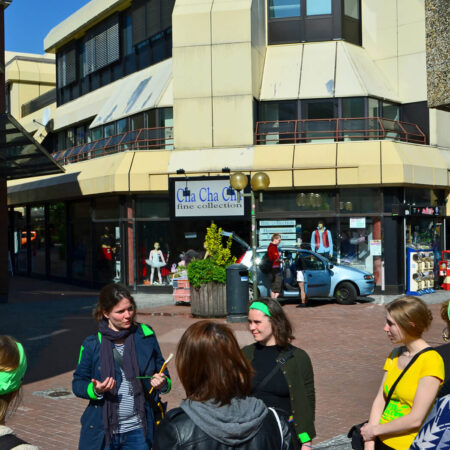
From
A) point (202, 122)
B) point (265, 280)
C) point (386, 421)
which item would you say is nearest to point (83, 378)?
point (386, 421)

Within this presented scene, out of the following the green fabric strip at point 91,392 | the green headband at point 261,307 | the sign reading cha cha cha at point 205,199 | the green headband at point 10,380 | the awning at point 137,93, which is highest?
the awning at point 137,93

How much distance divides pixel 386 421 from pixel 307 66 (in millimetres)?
19975

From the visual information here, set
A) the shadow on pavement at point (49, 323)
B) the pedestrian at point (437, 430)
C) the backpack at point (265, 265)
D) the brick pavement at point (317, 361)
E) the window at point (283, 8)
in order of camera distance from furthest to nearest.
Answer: the window at point (283, 8) → the backpack at point (265, 265) → the shadow on pavement at point (49, 323) → the brick pavement at point (317, 361) → the pedestrian at point (437, 430)

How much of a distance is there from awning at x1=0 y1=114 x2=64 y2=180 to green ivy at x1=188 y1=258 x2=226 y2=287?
5291 millimetres

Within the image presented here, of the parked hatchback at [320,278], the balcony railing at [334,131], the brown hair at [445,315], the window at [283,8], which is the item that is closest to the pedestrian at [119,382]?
the brown hair at [445,315]

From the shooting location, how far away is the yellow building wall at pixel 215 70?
853 inches

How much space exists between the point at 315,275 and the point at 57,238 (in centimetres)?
1411

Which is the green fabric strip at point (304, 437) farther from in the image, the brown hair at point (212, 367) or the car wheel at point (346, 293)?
the car wheel at point (346, 293)

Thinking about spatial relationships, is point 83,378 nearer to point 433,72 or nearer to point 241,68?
Result: point 433,72

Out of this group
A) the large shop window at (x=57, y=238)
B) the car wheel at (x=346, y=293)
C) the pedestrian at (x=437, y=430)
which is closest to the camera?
the pedestrian at (x=437, y=430)

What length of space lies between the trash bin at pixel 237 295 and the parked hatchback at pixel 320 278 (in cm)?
317

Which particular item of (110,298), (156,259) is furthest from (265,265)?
(110,298)

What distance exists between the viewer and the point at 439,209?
74.1 feet

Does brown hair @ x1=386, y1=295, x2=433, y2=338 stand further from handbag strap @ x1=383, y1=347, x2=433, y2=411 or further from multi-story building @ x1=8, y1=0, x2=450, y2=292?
multi-story building @ x1=8, y1=0, x2=450, y2=292
